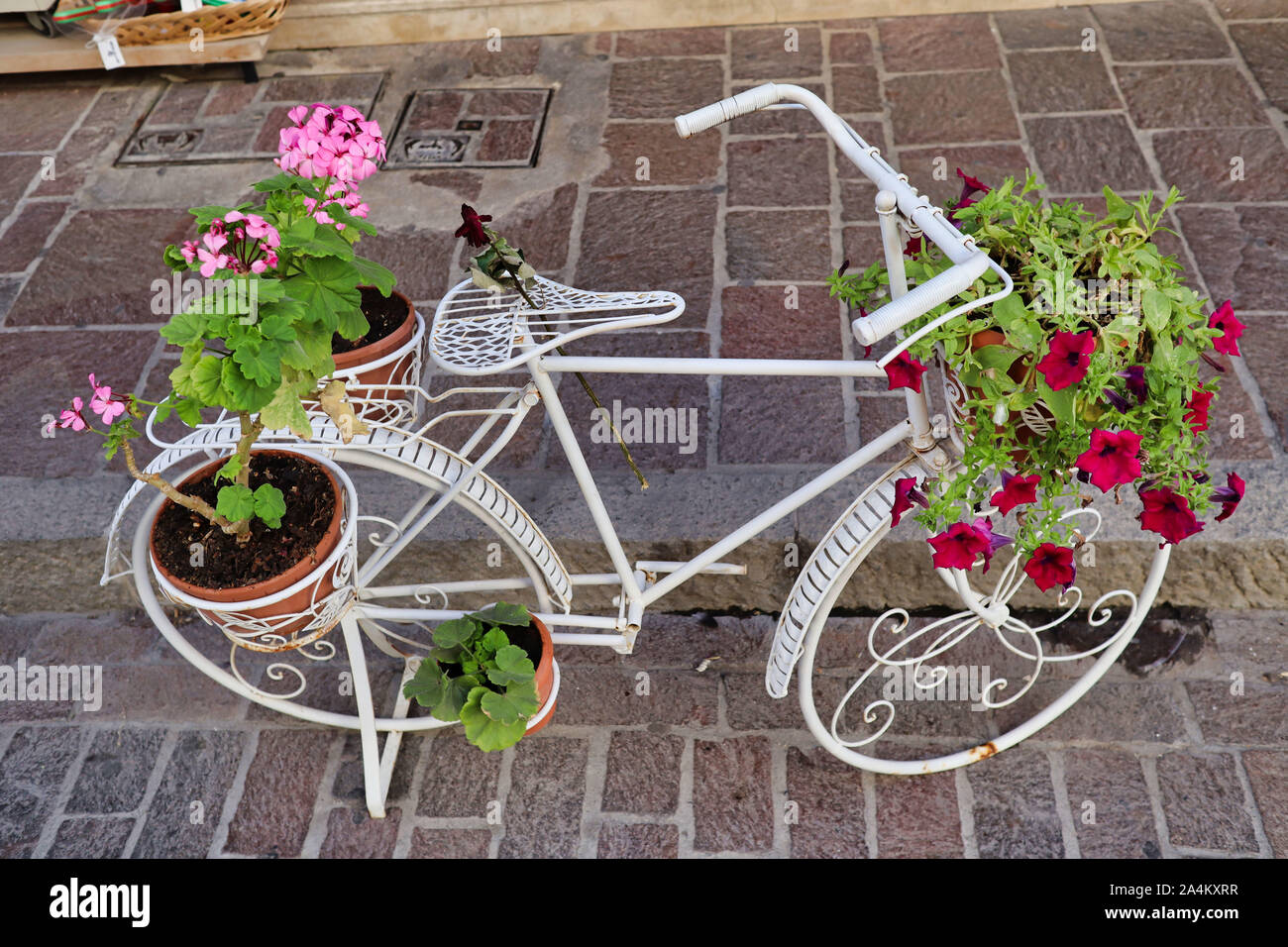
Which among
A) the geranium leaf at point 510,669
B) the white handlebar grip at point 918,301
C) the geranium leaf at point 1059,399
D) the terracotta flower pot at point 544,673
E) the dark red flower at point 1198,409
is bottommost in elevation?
the terracotta flower pot at point 544,673

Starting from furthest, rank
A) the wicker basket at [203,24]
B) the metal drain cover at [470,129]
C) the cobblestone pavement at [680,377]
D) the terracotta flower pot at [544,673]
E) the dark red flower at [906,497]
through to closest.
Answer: the wicker basket at [203,24] → the metal drain cover at [470,129] → the cobblestone pavement at [680,377] → the terracotta flower pot at [544,673] → the dark red flower at [906,497]

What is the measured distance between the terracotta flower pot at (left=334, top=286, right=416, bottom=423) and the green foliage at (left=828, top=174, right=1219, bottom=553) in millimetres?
900

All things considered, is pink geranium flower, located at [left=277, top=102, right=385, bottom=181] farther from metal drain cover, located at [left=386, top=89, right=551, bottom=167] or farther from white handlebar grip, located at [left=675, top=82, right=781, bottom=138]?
metal drain cover, located at [left=386, top=89, right=551, bottom=167]

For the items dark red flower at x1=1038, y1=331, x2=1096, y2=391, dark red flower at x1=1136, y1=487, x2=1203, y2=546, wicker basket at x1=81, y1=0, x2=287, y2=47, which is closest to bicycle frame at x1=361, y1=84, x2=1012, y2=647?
dark red flower at x1=1038, y1=331, x2=1096, y2=391

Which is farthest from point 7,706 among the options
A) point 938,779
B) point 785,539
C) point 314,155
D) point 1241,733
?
point 1241,733

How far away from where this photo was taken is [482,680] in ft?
7.34

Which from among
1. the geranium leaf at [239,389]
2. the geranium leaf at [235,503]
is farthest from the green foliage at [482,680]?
the geranium leaf at [239,389]

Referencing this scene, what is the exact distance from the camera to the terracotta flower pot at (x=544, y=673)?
2.29m

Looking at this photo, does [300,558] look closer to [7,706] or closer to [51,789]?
[51,789]

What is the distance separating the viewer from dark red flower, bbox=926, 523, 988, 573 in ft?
5.70

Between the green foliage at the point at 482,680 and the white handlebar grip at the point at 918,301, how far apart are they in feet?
3.59

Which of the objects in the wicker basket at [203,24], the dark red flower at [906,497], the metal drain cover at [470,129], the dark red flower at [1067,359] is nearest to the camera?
the dark red flower at [1067,359]

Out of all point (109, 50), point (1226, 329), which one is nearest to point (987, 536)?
→ point (1226, 329)

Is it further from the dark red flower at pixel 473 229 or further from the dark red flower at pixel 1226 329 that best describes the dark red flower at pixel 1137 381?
the dark red flower at pixel 473 229
